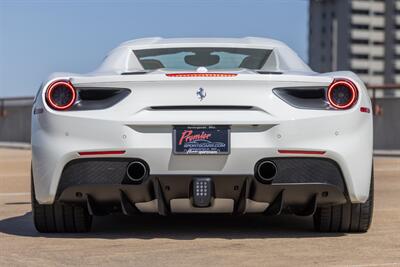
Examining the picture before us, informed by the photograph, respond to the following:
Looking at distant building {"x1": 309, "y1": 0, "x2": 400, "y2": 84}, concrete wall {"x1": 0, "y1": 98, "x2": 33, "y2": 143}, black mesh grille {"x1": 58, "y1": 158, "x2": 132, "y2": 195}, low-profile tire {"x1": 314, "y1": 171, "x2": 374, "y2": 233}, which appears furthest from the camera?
distant building {"x1": 309, "y1": 0, "x2": 400, "y2": 84}

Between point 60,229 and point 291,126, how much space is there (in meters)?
1.76

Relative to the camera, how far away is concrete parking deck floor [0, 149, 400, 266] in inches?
191

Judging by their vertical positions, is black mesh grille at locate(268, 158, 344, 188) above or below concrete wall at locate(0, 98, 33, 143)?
above

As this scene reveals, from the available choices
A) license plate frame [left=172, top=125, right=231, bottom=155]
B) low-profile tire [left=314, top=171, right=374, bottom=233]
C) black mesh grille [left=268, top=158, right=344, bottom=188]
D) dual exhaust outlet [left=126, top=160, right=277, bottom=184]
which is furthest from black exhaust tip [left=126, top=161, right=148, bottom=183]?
low-profile tire [left=314, top=171, right=374, bottom=233]

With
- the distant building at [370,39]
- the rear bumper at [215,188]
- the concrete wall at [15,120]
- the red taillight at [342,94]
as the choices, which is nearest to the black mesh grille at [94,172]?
the rear bumper at [215,188]

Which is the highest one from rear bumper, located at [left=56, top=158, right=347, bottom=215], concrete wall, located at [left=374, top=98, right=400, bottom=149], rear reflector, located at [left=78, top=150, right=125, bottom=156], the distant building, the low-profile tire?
rear reflector, located at [left=78, top=150, right=125, bottom=156]

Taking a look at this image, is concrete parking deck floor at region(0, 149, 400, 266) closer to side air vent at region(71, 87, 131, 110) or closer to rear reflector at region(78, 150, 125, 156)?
rear reflector at region(78, 150, 125, 156)

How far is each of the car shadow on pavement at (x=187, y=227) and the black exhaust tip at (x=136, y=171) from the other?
0.61 metres

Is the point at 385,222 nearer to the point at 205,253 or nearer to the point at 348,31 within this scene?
the point at 205,253

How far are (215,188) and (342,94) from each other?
3.20 ft

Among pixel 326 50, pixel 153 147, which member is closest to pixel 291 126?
pixel 153 147

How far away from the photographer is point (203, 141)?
206 inches

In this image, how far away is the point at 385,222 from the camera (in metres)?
6.66

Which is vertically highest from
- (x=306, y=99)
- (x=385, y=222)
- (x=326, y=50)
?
(x=306, y=99)
